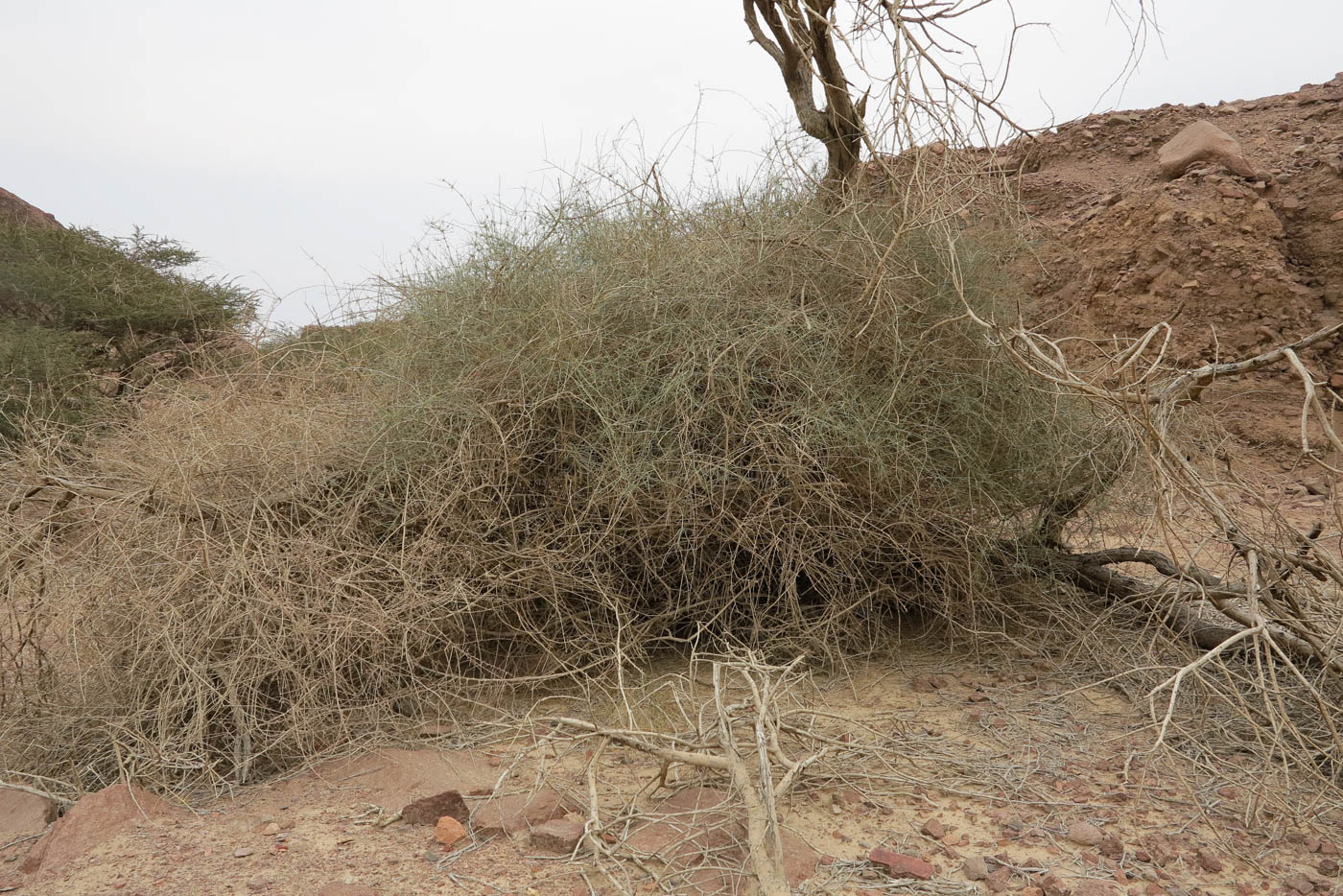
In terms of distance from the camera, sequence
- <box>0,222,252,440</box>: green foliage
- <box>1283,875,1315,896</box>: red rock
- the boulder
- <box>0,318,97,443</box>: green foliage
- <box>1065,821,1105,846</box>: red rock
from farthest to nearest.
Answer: <box>0,222,252,440</box>: green foliage
the boulder
<box>0,318,97,443</box>: green foliage
<box>1065,821,1105,846</box>: red rock
<box>1283,875,1315,896</box>: red rock

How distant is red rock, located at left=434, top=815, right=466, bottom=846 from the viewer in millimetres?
2311

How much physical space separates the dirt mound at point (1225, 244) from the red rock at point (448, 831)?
6080 mm

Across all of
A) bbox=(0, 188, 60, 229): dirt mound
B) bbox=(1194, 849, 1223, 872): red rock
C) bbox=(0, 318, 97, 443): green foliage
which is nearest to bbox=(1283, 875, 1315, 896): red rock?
bbox=(1194, 849, 1223, 872): red rock

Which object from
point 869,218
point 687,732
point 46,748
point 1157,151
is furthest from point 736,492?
point 1157,151

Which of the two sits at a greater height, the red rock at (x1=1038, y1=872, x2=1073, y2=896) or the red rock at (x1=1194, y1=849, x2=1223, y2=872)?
the red rock at (x1=1038, y1=872, x2=1073, y2=896)

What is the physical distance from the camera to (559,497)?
340 cm

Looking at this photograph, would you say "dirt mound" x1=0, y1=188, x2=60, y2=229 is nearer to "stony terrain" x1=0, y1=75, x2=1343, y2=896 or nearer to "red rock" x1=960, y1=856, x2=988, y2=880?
"stony terrain" x1=0, y1=75, x2=1343, y2=896

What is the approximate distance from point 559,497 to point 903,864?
5.79 ft

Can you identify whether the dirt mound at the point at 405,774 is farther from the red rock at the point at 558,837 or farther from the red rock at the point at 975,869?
the red rock at the point at 975,869

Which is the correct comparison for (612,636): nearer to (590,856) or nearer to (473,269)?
(590,856)

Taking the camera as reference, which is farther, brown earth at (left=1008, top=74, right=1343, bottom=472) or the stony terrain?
brown earth at (left=1008, top=74, right=1343, bottom=472)

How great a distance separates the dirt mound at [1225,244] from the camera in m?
7.52

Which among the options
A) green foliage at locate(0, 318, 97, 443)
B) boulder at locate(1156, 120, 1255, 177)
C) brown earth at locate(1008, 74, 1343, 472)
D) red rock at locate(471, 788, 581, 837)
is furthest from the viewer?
boulder at locate(1156, 120, 1255, 177)

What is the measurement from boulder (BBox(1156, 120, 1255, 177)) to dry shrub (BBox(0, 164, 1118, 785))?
18.0 feet
